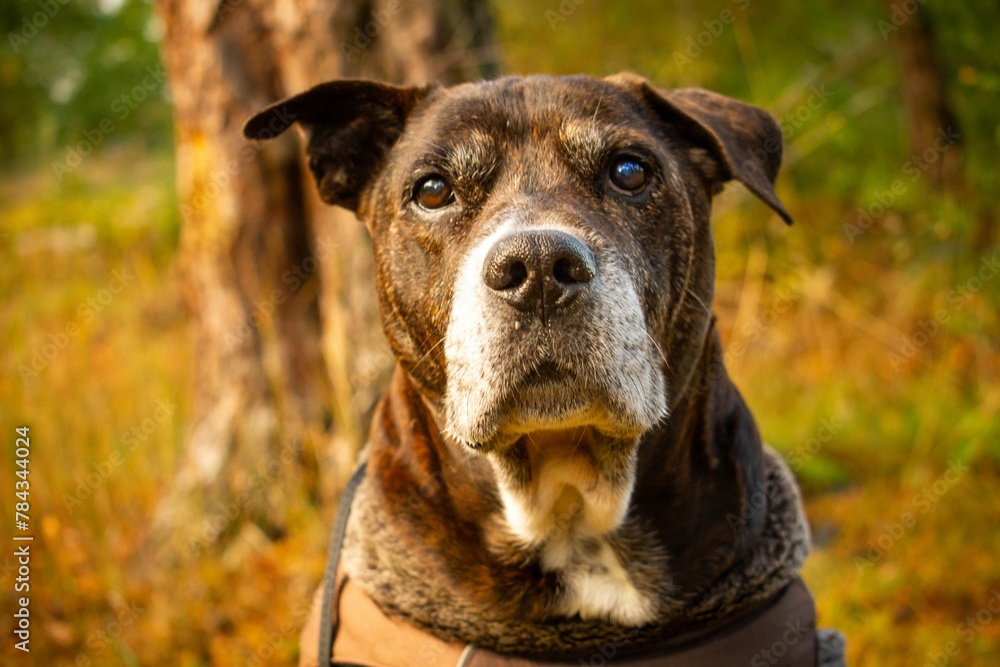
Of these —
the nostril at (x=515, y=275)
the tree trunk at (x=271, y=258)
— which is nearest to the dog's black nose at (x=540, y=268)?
the nostril at (x=515, y=275)

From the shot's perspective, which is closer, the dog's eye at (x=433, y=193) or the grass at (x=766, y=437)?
the dog's eye at (x=433, y=193)

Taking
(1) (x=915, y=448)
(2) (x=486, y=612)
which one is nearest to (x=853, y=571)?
(1) (x=915, y=448)

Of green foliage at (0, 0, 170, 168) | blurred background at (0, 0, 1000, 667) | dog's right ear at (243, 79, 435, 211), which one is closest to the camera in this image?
dog's right ear at (243, 79, 435, 211)

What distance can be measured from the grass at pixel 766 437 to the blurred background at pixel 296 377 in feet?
0.05

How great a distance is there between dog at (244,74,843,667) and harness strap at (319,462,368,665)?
0.06 ft

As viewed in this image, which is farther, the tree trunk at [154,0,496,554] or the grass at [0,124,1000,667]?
the tree trunk at [154,0,496,554]

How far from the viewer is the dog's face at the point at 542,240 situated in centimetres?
194

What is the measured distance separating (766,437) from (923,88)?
9.45ft

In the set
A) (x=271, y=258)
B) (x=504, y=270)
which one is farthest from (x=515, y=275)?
(x=271, y=258)

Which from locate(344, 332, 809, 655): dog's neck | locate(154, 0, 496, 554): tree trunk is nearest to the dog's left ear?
locate(344, 332, 809, 655): dog's neck

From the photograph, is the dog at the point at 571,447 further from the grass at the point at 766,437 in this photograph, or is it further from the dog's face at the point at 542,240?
the grass at the point at 766,437

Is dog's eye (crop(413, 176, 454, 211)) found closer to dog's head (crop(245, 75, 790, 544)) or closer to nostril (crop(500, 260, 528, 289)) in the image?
dog's head (crop(245, 75, 790, 544))

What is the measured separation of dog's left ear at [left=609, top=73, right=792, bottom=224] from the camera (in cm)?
237

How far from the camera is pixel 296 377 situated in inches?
169
